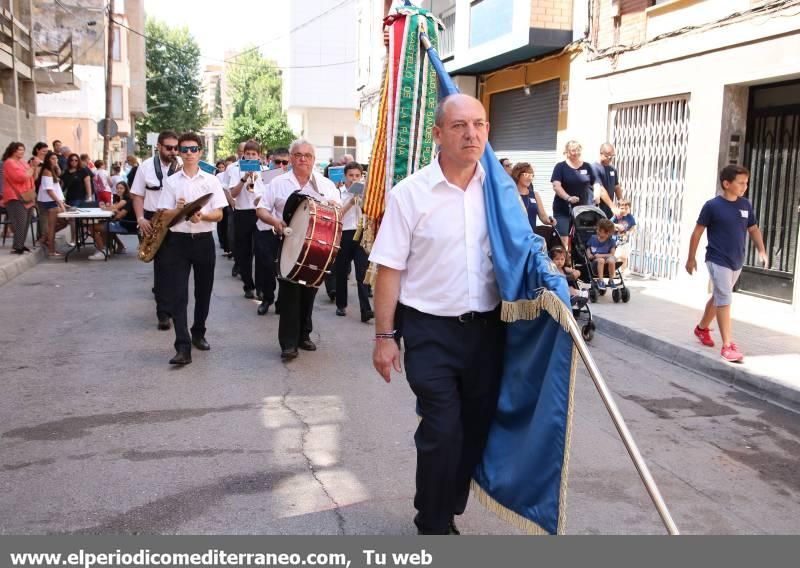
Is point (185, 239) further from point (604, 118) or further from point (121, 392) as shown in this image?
point (604, 118)

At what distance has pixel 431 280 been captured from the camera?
336cm

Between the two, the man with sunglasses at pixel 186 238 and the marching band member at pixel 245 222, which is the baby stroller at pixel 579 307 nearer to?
the man with sunglasses at pixel 186 238

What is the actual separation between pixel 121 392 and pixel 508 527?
11.8 ft

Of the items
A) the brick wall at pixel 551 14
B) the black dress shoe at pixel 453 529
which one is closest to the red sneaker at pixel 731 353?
the black dress shoe at pixel 453 529

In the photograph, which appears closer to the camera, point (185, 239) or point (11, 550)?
point (11, 550)

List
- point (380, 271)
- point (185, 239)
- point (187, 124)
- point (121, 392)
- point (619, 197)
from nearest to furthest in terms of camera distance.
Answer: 1. point (380, 271)
2. point (121, 392)
3. point (185, 239)
4. point (619, 197)
5. point (187, 124)

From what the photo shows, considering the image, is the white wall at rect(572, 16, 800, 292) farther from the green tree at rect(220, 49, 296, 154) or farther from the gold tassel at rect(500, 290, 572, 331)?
the green tree at rect(220, 49, 296, 154)

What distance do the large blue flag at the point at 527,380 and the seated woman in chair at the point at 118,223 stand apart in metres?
12.4

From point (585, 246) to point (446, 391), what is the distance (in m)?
7.08

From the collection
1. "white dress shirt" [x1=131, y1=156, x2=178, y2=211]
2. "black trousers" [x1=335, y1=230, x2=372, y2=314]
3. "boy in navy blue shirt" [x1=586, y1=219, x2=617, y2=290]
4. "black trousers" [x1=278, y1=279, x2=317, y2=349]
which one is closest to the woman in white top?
"black trousers" [x1=335, y1=230, x2=372, y2=314]

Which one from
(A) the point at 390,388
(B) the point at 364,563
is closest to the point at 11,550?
(B) the point at 364,563

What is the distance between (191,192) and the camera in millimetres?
7168

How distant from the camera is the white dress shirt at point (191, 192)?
7.07 metres

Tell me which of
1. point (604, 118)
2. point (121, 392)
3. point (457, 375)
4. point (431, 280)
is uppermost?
point (604, 118)
